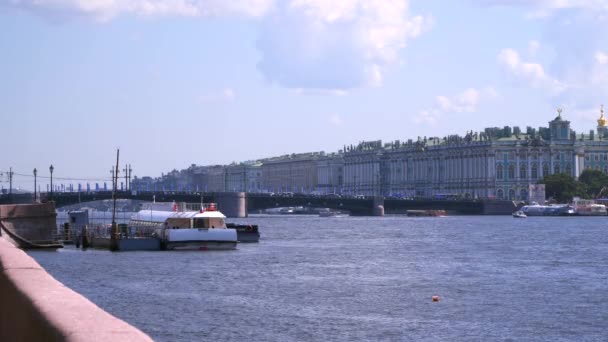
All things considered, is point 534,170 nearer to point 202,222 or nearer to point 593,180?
point 593,180

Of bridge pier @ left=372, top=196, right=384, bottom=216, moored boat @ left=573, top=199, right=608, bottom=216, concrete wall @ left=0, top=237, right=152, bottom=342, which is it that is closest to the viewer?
concrete wall @ left=0, top=237, right=152, bottom=342

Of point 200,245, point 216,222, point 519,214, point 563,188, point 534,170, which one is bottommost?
point 200,245

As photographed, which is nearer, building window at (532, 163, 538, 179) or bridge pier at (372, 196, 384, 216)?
bridge pier at (372, 196, 384, 216)

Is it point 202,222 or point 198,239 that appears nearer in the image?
point 198,239

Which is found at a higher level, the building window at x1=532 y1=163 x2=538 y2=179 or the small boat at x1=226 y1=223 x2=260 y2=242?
the building window at x1=532 y1=163 x2=538 y2=179

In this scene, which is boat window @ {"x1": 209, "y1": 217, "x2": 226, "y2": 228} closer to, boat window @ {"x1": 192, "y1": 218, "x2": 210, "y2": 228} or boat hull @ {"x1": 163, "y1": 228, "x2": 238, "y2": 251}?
boat window @ {"x1": 192, "y1": 218, "x2": 210, "y2": 228}

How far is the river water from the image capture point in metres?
21.5

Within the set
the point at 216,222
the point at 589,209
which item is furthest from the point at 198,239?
the point at 589,209

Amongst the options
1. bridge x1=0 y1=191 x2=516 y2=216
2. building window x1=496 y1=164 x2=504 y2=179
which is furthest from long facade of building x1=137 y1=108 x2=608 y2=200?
bridge x1=0 y1=191 x2=516 y2=216

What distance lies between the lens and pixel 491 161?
518ft

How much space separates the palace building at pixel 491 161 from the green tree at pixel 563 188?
7.91m

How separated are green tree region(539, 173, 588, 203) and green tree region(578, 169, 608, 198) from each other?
238 cm

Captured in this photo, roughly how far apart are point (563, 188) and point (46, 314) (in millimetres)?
146584

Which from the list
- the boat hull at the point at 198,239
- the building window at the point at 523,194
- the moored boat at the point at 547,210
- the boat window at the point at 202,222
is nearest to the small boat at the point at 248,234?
the boat window at the point at 202,222
